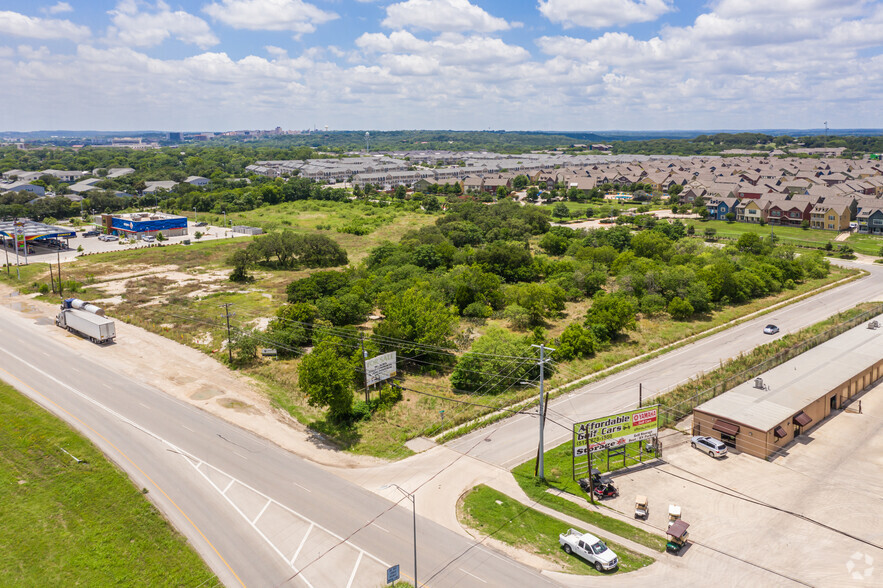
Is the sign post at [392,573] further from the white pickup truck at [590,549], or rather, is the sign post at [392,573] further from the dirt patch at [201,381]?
the dirt patch at [201,381]

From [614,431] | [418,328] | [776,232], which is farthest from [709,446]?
[776,232]

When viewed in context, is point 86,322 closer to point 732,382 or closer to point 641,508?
point 641,508

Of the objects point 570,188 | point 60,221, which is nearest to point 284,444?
point 60,221

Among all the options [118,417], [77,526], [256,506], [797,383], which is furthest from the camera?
[797,383]

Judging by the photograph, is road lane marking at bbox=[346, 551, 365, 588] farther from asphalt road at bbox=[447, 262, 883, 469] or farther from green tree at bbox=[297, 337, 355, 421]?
green tree at bbox=[297, 337, 355, 421]

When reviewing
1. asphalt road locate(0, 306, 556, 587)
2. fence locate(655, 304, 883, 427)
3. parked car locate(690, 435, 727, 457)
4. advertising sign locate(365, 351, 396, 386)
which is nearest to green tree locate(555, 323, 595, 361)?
fence locate(655, 304, 883, 427)

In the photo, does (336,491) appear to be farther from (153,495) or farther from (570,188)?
(570,188)
